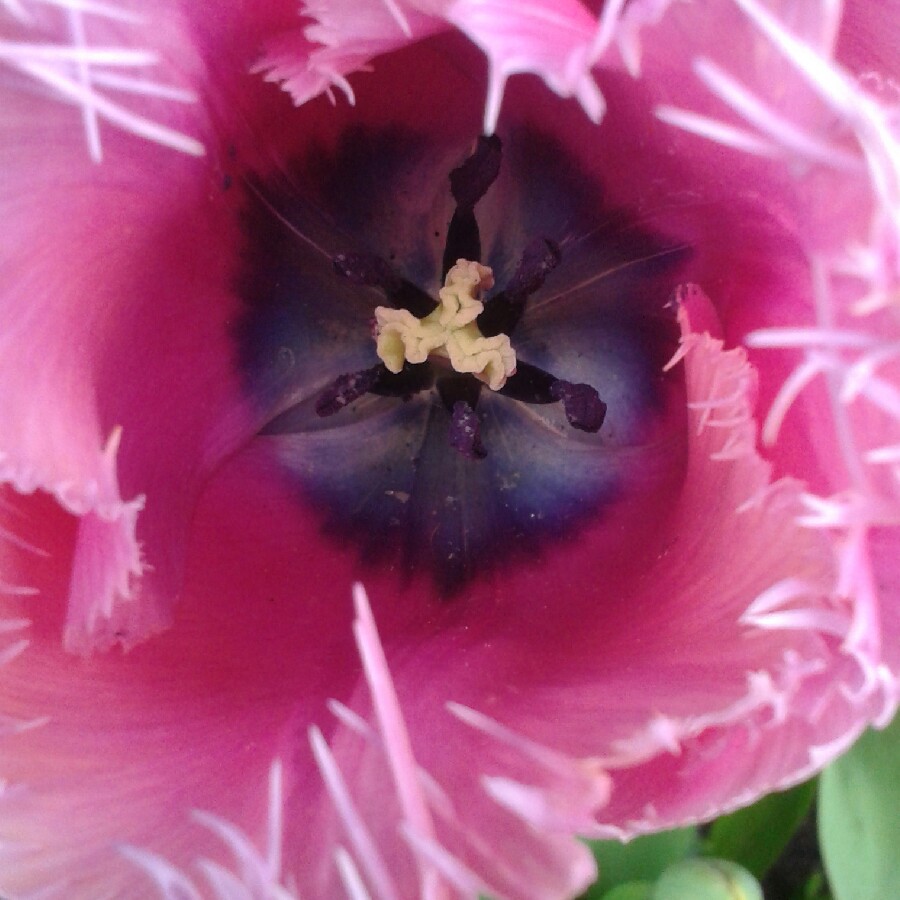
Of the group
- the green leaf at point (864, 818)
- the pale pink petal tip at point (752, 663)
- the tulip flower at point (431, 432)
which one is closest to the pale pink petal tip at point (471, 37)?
the tulip flower at point (431, 432)

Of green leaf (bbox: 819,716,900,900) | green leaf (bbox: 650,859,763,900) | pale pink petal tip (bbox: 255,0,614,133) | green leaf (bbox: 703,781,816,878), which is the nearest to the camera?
pale pink petal tip (bbox: 255,0,614,133)

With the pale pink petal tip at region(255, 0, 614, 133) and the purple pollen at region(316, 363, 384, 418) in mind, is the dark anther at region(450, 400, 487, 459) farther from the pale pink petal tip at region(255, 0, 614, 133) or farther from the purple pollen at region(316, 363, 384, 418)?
the pale pink petal tip at region(255, 0, 614, 133)

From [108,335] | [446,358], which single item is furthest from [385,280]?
[108,335]

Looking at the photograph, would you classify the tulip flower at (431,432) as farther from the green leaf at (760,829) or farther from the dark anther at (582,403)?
the green leaf at (760,829)

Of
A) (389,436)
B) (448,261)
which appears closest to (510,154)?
(448,261)

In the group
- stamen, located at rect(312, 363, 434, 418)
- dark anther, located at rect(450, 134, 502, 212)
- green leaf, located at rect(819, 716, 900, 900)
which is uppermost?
dark anther, located at rect(450, 134, 502, 212)

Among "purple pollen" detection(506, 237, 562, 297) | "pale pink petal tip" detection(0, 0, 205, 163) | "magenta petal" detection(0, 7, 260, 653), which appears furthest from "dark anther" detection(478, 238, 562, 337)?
"pale pink petal tip" detection(0, 0, 205, 163)
